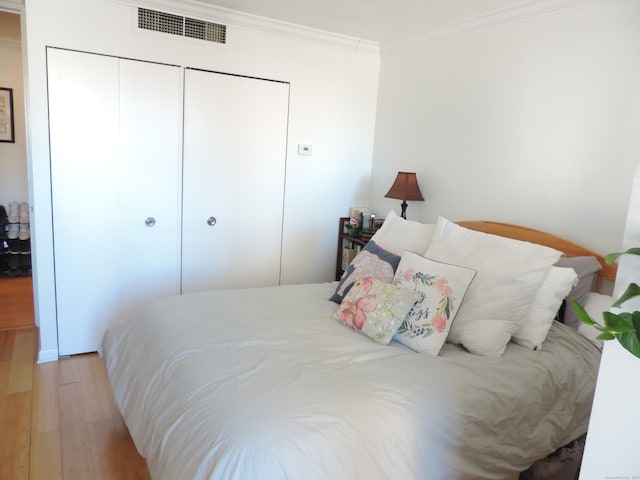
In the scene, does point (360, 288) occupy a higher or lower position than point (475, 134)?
lower

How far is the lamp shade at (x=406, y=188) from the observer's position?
10.6 ft

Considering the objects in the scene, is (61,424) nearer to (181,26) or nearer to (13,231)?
(181,26)

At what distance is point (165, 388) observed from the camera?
1.66m

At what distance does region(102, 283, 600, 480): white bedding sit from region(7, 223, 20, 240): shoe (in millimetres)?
3360

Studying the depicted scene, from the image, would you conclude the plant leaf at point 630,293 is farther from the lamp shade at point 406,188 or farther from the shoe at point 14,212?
the shoe at point 14,212

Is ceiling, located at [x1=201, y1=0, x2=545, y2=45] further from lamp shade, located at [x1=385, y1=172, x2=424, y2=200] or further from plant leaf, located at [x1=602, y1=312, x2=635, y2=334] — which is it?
plant leaf, located at [x1=602, y1=312, x2=635, y2=334]

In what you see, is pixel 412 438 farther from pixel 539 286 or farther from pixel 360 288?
pixel 539 286

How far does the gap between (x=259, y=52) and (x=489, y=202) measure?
189cm

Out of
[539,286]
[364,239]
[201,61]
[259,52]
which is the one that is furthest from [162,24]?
[539,286]

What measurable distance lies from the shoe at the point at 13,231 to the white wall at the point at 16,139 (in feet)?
1.28

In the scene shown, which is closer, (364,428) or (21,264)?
(364,428)

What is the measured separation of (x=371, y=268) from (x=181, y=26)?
6.67 feet

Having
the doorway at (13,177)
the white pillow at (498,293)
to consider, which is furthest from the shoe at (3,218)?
the white pillow at (498,293)

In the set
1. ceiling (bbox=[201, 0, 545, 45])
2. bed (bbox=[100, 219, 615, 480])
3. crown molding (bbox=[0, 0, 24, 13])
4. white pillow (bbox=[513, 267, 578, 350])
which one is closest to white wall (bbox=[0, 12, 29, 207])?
crown molding (bbox=[0, 0, 24, 13])
